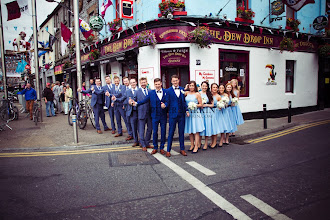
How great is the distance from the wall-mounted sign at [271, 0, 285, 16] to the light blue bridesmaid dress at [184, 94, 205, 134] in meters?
9.12

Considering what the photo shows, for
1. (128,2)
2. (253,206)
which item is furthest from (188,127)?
(128,2)

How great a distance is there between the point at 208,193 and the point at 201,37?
7.80m

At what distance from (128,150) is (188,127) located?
6.29ft

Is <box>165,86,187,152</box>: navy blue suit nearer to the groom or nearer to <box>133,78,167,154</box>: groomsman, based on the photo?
the groom

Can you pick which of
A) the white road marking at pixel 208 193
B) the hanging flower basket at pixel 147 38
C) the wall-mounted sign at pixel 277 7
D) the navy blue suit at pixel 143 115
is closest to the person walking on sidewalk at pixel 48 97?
the hanging flower basket at pixel 147 38

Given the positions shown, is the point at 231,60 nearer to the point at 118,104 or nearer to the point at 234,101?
the point at 234,101

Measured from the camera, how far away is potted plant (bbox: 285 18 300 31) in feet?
44.5

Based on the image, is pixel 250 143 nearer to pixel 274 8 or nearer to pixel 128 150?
pixel 128 150

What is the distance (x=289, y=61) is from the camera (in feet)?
47.6

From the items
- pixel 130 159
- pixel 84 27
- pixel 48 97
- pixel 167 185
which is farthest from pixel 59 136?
pixel 84 27

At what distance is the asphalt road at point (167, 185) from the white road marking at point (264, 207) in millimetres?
14

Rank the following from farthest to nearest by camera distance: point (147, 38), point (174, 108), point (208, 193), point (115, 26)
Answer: point (115, 26) → point (147, 38) → point (174, 108) → point (208, 193)

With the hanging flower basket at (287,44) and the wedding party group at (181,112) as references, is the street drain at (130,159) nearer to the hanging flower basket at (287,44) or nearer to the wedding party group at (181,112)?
the wedding party group at (181,112)

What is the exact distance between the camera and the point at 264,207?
3344 millimetres
